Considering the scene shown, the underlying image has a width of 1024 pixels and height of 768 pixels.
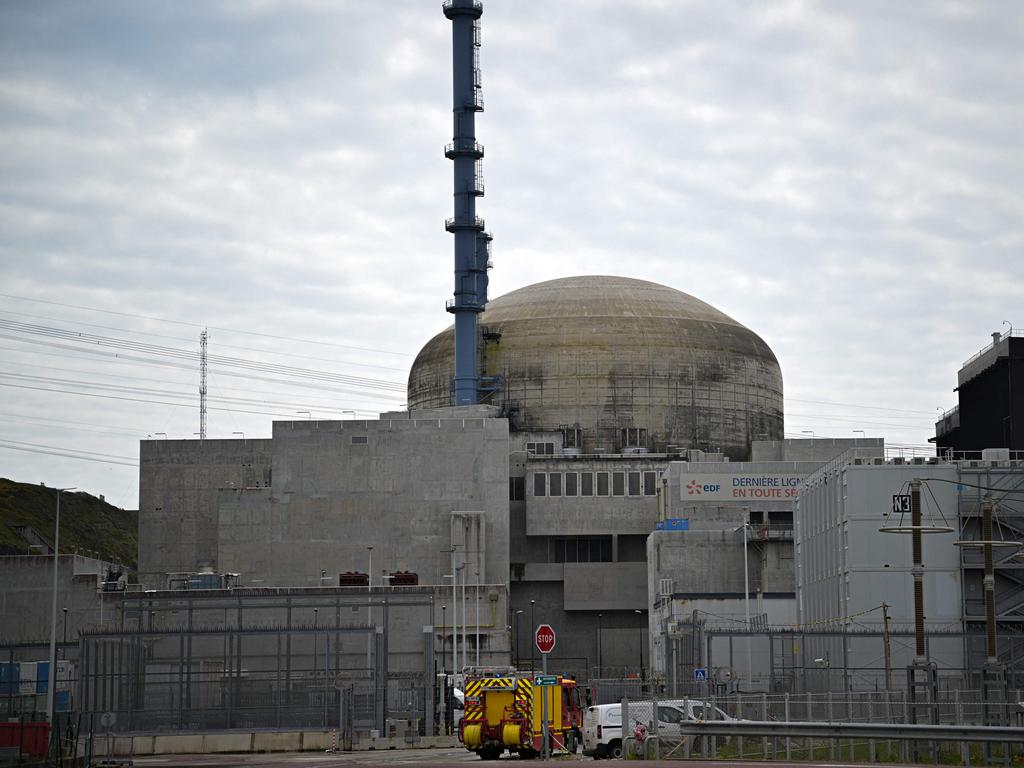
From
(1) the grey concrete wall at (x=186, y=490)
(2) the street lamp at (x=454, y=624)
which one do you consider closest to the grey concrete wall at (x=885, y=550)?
(2) the street lamp at (x=454, y=624)

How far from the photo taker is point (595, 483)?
127 meters

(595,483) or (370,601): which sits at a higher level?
(595,483)

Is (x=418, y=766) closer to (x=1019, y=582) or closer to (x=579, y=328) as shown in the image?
(x=1019, y=582)

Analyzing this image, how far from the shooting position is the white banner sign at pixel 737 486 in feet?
369

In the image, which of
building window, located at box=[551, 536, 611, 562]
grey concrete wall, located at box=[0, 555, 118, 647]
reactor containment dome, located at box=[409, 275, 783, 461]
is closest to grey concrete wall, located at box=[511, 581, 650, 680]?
building window, located at box=[551, 536, 611, 562]

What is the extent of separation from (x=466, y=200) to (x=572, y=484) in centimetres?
2384

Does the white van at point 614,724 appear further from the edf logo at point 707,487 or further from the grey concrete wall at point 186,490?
the grey concrete wall at point 186,490

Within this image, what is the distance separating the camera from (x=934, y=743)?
36844mm

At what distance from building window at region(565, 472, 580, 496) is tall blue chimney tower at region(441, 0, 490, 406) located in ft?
35.9

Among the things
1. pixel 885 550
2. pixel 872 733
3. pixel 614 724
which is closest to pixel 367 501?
pixel 885 550

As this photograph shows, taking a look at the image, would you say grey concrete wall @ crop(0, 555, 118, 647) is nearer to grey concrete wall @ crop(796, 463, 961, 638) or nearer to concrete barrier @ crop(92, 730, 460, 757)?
grey concrete wall @ crop(796, 463, 961, 638)

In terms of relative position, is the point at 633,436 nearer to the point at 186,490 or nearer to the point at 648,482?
the point at 648,482

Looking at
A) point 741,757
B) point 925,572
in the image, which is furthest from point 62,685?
point 741,757

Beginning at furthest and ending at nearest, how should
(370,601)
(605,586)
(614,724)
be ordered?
(605,586)
(370,601)
(614,724)
